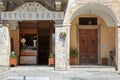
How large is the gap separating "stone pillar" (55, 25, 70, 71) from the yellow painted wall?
3242 mm

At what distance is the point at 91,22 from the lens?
77.6 feet

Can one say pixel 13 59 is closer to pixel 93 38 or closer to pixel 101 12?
pixel 93 38

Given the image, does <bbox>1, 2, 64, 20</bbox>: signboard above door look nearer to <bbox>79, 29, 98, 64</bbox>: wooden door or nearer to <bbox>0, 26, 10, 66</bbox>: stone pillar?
<bbox>0, 26, 10, 66</bbox>: stone pillar

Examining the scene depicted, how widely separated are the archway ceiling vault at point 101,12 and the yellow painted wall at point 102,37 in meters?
0.45

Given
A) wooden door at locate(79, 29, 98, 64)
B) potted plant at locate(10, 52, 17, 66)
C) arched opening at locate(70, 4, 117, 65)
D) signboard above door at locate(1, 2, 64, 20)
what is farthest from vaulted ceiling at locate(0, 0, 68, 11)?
wooden door at locate(79, 29, 98, 64)

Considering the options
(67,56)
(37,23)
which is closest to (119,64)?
(67,56)

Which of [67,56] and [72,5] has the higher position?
[72,5]

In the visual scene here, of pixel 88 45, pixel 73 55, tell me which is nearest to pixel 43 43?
pixel 73 55

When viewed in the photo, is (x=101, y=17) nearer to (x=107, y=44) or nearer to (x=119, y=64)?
(x=107, y=44)

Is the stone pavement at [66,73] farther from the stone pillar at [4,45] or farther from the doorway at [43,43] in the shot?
the doorway at [43,43]

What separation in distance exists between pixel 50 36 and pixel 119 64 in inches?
231

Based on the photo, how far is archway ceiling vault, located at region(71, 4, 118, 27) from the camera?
20589mm

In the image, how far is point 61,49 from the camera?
2020 centimetres

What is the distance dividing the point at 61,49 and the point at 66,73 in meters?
1.63
